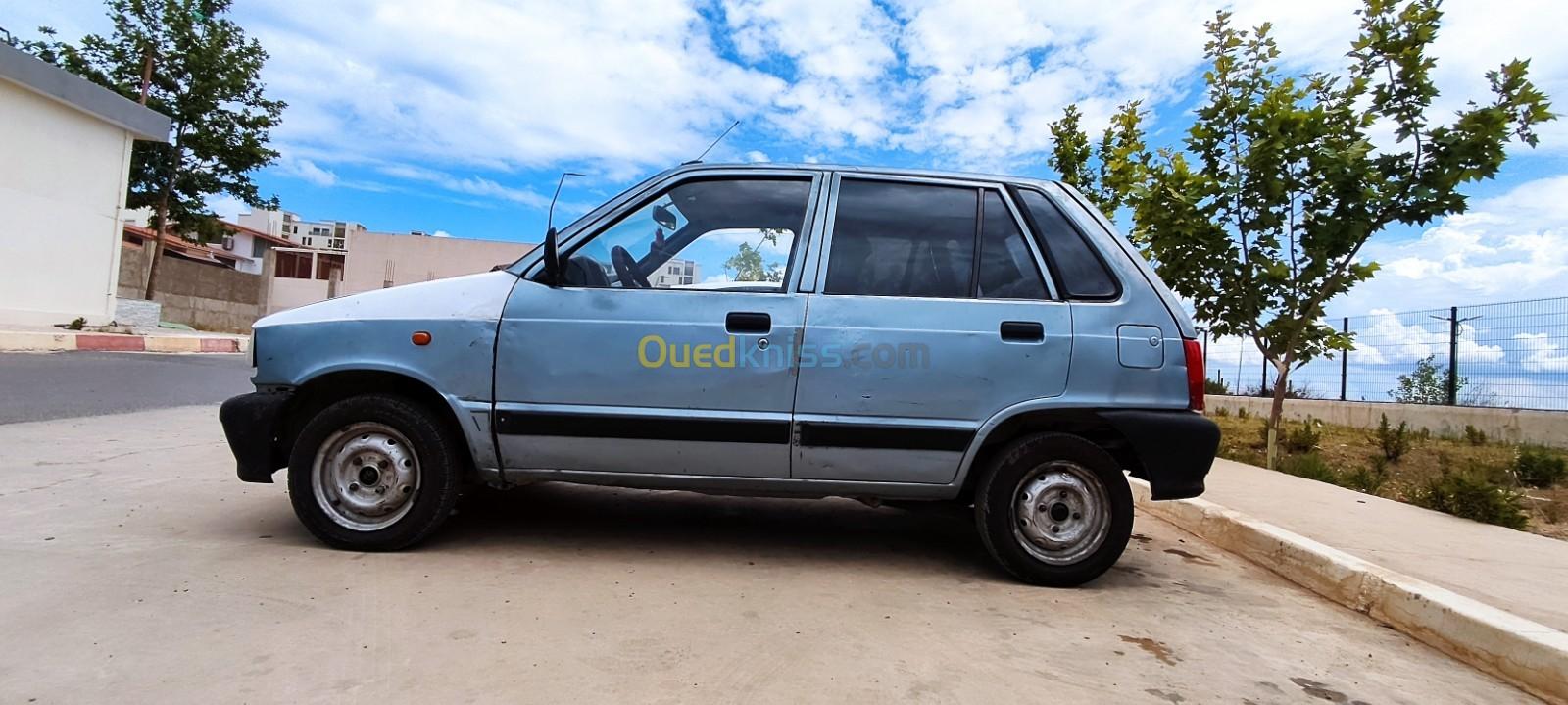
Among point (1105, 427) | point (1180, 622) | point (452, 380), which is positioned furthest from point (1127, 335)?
point (452, 380)

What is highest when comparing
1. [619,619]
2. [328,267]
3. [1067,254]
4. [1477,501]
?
[328,267]

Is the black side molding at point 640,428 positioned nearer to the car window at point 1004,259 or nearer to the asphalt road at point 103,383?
the car window at point 1004,259

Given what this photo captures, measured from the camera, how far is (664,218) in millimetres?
4027

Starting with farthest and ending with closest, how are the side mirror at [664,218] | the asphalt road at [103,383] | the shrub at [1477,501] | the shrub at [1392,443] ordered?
the shrub at [1392,443]
the asphalt road at [103,383]
the shrub at [1477,501]
the side mirror at [664,218]

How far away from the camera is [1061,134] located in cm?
1352

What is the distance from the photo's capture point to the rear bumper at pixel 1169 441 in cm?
367

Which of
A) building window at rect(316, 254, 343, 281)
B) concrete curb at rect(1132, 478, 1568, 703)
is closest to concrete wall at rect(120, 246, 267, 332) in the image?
building window at rect(316, 254, 343, 281)

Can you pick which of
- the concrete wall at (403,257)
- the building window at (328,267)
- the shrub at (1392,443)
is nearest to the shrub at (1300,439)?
the shrub at (1392,443)

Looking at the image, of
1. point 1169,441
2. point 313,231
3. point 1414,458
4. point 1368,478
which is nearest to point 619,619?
point 1169,441

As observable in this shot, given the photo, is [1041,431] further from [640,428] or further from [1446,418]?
[1446,418]

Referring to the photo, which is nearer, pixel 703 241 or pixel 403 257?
pixel 703 241

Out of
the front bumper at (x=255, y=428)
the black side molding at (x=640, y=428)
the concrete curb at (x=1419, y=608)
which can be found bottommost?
the concrete curb at (x=1419, y=608)

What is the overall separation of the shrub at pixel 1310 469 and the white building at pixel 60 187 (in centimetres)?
2040

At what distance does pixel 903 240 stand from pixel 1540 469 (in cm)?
662
